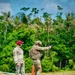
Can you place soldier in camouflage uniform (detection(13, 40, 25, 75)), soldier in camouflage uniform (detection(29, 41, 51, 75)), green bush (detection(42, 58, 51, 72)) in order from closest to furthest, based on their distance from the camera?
soldier in camouflage uniform (detection(13, 40, 25, 75))
soldier in camouflage uniform (detection(29, 41, 51, 75))
green bush (detection(42, 58, 51, 72))

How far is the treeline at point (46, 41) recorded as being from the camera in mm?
25719

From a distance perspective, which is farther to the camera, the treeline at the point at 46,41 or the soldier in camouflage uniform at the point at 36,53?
the treeline at the point at 46,41

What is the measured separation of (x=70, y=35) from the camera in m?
28.7

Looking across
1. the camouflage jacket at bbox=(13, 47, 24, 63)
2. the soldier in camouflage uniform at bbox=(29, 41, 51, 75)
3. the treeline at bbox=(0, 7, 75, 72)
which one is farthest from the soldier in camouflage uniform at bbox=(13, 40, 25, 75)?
the treeline at bbox=(0, 7, 75, 72)

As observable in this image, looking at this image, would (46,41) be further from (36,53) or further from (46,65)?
(36,53)

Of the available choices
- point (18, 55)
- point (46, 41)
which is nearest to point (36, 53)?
point (18, 55)

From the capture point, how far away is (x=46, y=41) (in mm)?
28297

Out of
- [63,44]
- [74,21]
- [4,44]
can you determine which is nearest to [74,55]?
[63,44]

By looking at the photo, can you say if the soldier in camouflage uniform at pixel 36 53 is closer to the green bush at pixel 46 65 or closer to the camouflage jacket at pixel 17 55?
the camouflage jacket at pixel 17 55

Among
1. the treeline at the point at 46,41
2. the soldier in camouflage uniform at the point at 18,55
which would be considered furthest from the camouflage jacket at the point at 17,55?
the treeline at the point at 46,41

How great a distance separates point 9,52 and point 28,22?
819 centimetres

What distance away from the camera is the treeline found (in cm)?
2572

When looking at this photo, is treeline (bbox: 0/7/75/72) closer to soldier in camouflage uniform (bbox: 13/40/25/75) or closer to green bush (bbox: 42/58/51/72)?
green bush (bbox: 42/58/51/72)

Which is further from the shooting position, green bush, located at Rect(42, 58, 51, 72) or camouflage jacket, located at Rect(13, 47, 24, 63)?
green bush, located at Rect(42, 58, 51, 72)
